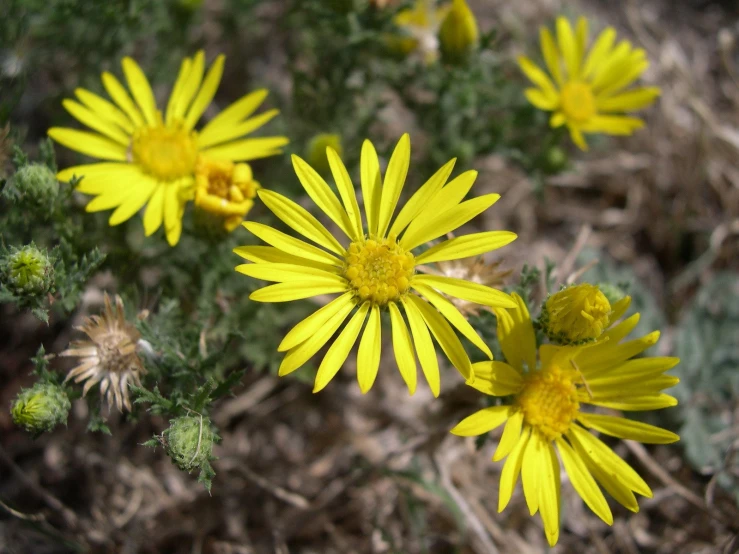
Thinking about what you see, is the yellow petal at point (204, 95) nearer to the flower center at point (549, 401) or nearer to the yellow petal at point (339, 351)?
the yellow petal at point (339, 351)

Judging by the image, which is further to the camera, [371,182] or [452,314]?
[371,182]

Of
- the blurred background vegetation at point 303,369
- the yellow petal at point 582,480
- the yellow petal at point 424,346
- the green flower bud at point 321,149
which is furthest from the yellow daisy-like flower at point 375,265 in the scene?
the yellow petal at point 582,480

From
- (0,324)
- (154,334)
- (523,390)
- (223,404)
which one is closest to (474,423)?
(523,390)

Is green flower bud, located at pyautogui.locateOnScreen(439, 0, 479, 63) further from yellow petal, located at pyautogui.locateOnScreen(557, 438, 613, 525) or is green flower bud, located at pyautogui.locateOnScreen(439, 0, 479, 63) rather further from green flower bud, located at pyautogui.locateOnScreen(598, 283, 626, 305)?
yellow petal, located at pyautogui.locateOnScreen(557, 438, 613, 525)

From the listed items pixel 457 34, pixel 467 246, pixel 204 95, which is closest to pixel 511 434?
pixel 467 246

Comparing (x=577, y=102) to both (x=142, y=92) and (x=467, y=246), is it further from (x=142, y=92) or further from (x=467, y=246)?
(x=142, y=92)

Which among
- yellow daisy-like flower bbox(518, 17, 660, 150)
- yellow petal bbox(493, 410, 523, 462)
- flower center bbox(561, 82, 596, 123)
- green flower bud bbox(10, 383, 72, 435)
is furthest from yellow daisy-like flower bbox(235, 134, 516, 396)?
flower center bbox(561, 82, 596, 123)

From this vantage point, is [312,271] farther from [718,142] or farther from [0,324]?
[718,142]
